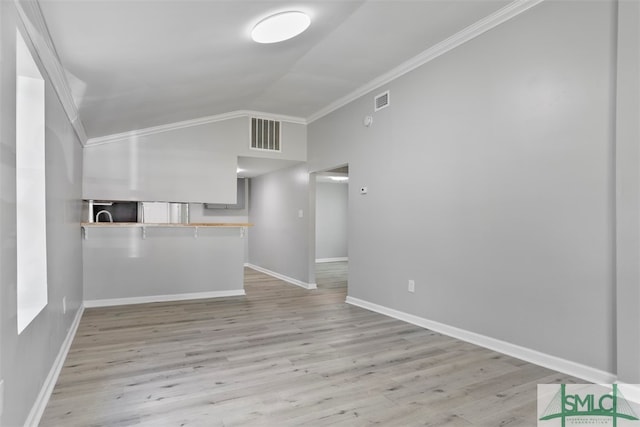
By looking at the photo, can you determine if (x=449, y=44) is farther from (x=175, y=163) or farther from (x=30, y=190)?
(x=175, y=163)

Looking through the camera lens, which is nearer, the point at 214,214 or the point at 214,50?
the point at 214,50

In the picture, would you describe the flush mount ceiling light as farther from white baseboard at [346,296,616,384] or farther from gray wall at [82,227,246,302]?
gray wall at [82,227,246,302]

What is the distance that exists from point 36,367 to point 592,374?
3.35 metres

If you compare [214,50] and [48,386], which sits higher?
[214,50]

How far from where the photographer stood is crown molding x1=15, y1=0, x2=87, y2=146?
5.52 ft

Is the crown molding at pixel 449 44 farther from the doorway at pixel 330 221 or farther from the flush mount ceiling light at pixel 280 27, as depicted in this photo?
the doorway at pixel 330 221

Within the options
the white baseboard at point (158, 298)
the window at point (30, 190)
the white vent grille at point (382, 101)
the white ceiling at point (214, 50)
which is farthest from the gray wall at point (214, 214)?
the window at point (30, 190)

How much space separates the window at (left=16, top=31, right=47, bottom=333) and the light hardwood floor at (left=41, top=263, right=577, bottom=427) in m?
0.66

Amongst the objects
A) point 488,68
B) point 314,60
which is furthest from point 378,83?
point 488,68

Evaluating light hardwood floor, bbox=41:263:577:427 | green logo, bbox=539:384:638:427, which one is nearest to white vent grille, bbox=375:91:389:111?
light hardwood floor, bbox=41:263:577:427

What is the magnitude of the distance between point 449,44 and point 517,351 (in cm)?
271

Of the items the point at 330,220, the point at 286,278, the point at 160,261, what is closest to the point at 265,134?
the point at 160,261

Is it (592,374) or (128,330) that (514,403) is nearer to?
(592,374)

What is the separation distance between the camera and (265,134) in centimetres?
575
